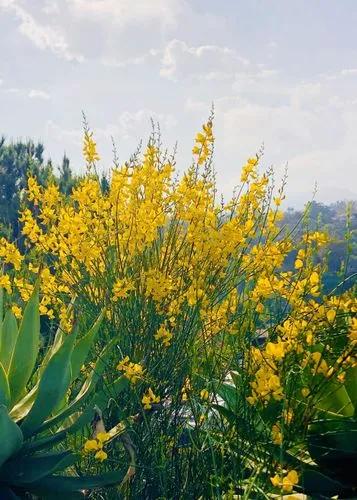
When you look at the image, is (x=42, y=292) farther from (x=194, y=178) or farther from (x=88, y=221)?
(x=194, y=178)

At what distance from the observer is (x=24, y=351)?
3.80 metres

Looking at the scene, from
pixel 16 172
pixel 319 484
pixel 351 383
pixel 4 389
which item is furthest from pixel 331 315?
pixel 16 172

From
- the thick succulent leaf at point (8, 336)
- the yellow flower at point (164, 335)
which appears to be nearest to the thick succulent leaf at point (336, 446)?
the yellow flower at point (164, 335)

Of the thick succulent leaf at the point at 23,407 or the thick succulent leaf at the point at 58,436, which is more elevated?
the thick succulent leaf at the point at 23,407

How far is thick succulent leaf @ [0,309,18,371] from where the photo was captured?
13.3 ft

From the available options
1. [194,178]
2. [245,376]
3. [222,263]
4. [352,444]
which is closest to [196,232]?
[222,263]

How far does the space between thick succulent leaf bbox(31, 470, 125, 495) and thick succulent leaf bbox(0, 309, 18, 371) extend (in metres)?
0.77

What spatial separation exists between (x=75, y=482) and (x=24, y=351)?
0.75 meters

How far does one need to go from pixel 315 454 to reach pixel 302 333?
2.10 feet

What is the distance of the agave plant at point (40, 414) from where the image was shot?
354cm

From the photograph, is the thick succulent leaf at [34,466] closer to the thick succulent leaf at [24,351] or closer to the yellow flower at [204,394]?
the thick succulent leaf at [24,351]

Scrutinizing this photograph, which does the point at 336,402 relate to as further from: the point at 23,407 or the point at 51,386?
the point at 23,407

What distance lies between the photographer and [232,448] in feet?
11.1

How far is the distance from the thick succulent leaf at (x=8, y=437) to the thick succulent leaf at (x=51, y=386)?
171 mm
